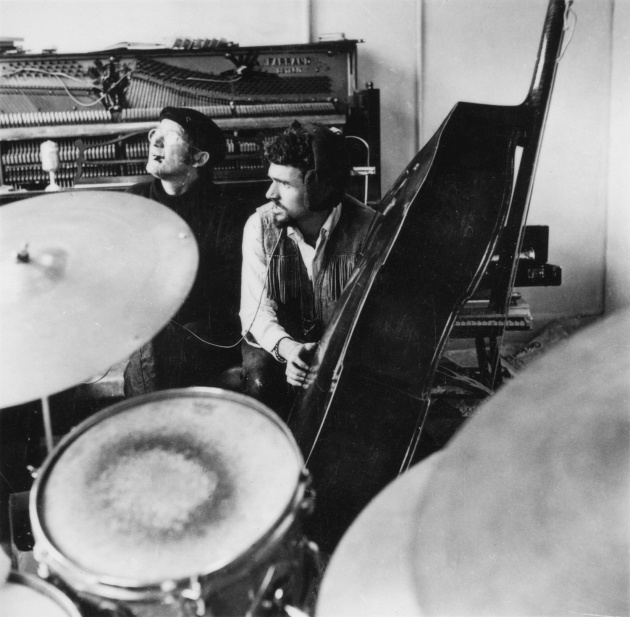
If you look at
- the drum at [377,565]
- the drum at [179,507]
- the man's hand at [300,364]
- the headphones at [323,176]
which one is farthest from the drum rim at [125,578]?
the headphones at [323,176]

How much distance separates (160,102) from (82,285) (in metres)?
2.04

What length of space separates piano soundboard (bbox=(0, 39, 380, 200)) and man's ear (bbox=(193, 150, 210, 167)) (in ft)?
1.85

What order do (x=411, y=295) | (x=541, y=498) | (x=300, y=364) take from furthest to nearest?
1. (x=300, y=364)
2. (x=411, y=295)
3. (x=541, y=498)

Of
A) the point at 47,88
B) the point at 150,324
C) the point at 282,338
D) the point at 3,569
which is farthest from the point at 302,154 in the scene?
the point at 47,88

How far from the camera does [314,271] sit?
1.79m

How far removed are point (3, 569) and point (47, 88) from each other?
251 centimetres

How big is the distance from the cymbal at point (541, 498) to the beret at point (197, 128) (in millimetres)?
1735

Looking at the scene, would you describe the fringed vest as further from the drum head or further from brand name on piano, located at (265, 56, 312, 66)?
brand name on piano, located at (265, 56, 312, 66)

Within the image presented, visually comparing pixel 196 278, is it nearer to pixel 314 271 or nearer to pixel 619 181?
pixel 314 271

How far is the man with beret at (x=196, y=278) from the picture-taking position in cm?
200

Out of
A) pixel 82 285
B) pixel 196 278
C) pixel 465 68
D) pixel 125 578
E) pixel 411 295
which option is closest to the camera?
pixel 125 578

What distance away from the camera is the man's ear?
2078mm

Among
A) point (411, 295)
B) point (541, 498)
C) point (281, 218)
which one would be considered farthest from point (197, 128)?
point (541, 498)

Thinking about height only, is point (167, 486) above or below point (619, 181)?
below
